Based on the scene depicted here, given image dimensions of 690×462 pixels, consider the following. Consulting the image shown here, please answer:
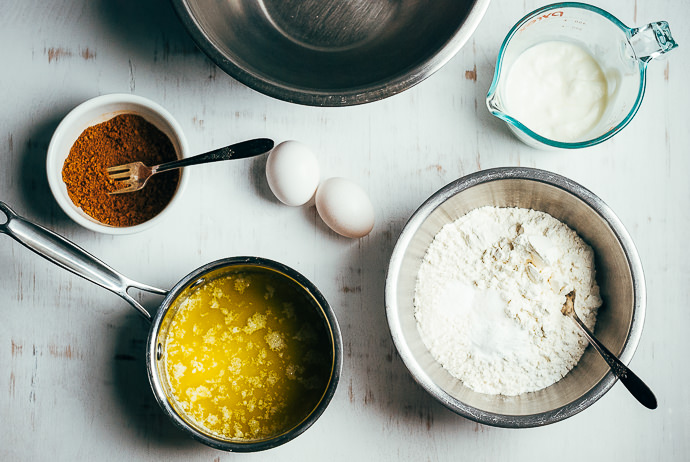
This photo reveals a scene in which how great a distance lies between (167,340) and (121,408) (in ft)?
0.62

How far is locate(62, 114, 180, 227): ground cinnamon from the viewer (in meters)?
1.01

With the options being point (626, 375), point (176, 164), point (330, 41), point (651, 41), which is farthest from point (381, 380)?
point (651, 41)

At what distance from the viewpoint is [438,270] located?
987 mm

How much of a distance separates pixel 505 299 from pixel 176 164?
23.6 inches

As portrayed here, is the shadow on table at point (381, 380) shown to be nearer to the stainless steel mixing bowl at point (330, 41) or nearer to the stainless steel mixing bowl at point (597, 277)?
the stainless steel mixing bowl at point (597, 277)

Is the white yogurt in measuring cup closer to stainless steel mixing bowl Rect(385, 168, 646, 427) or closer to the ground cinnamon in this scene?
stainless steel mixing bowl Rect(385, 168, 646, 427)

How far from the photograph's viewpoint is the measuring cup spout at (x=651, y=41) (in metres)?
0.95

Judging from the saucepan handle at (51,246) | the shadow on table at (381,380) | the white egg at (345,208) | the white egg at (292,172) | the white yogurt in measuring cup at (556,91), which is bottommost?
the shadow on table at (381,380)

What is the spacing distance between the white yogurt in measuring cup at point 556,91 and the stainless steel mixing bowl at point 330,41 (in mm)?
166

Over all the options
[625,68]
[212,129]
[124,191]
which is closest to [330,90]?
[212,129]

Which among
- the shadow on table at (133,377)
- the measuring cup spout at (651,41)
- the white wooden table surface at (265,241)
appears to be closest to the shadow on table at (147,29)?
the white wooden table surface at (265,241)

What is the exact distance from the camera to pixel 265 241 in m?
1.06

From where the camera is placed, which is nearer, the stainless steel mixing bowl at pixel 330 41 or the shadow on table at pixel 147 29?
the stainless steel mixing bowl at pixel 330 41

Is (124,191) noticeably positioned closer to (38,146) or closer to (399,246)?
(38,146)
